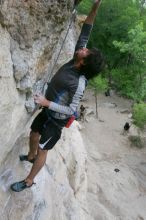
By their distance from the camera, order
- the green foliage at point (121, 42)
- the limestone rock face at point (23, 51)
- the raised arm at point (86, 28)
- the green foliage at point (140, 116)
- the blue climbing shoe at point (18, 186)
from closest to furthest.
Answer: the limestone rock face at point (23, 51) → the raised arm at point (86, 28) → the blue climbing shoe at point (18, 186) → the green foliage at point (140, 116) → the green foliage at point (121, 42)

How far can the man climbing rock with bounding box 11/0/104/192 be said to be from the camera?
5336mm

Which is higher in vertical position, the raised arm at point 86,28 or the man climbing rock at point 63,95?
the raised arm at point 86,28

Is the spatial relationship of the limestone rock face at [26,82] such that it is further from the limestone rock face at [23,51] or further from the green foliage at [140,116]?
the green foliage at [140,116]

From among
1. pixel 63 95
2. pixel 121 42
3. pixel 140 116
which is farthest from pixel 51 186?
A: pixel 121 42

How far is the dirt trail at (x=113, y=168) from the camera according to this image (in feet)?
40.0

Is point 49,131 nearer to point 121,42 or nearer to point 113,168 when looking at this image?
point 113,168

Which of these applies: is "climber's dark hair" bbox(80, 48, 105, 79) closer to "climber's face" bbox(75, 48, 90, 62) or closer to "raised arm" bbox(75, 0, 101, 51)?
"climber's face" bbox(75, 48, 90, 62)

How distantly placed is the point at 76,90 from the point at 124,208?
826 centimetres

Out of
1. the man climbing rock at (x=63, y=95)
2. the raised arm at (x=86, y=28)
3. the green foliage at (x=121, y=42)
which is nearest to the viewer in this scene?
the man climbing rock at (x=63, y=95)

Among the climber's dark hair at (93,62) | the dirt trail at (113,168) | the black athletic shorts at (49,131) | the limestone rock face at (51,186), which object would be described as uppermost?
the climber's dark hair at (93,62)

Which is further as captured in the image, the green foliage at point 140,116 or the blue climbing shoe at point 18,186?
the green foliage at point 140,116

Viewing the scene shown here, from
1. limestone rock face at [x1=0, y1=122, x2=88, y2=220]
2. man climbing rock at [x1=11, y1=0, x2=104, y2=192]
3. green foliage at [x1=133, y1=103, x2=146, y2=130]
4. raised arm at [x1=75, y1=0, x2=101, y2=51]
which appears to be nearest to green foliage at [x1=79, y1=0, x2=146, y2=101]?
green foliage at [x1=133, y1=103, x2=146, y2=130]

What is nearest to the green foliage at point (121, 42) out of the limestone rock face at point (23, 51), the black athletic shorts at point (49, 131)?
the limestone rock face at point (23, 51)

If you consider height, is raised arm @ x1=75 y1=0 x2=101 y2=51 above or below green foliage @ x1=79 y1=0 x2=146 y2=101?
above
